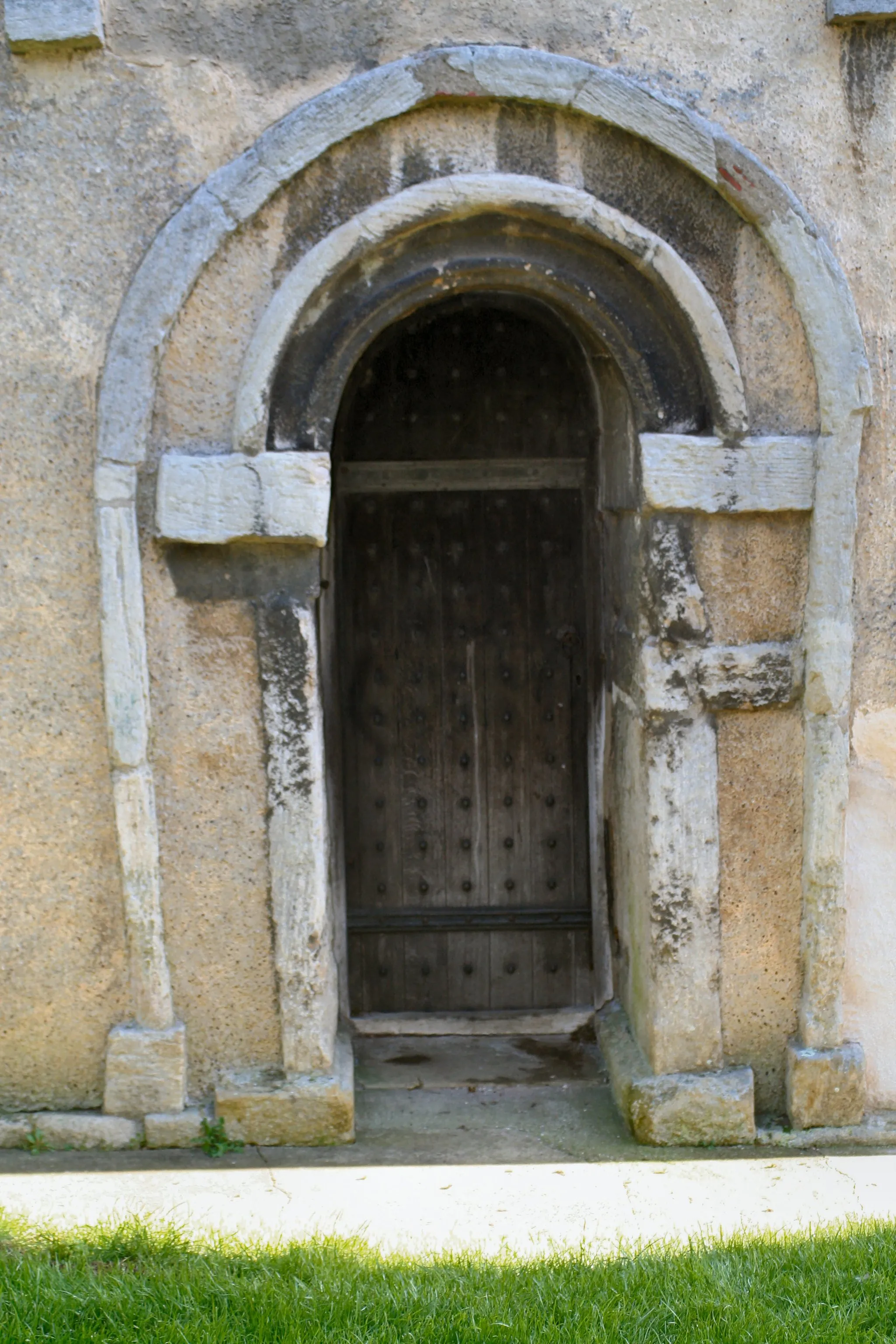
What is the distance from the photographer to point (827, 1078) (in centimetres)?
350

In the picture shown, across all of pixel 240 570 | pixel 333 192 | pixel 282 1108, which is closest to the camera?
pixel 333 192

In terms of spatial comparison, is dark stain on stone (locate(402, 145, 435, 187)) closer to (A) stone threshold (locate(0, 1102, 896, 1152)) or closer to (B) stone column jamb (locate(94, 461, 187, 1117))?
(B) stone column jamb (locate(94, 461, 187, 1117))

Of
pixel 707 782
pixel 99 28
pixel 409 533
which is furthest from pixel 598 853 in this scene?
pixel 99 28

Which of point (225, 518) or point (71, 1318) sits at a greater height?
point (225, 518)

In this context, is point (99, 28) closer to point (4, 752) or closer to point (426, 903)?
point (4, 752)

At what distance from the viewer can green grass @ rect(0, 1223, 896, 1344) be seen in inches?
98.7

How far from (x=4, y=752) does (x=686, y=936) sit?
2.03 metres

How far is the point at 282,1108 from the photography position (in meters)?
3.47

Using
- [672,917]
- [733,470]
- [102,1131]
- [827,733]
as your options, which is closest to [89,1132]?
[102,1131]

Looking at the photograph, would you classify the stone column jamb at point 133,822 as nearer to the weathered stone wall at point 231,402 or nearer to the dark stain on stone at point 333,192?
the weathered stone wall at point 231,402

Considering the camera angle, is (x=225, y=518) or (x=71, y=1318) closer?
(x=71, y=1318)

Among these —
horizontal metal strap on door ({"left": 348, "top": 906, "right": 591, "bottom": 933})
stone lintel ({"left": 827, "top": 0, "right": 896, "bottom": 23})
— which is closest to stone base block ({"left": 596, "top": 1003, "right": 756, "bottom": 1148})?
horizontal metal strap on door ({"left": 348, "top": 906, "right": 591, "bottom": 933})

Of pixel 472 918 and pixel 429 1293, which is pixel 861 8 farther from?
pixel 429 1293

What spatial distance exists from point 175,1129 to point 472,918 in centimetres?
136
